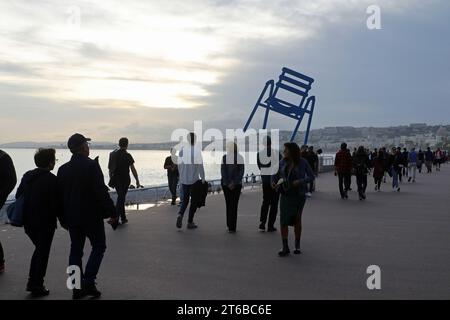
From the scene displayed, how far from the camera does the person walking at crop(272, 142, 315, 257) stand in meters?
8.52

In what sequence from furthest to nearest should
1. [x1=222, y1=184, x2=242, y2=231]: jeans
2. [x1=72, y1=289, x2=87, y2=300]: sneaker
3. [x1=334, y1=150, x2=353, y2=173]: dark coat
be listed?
[x1=334, y1=150, x2=353, y2=173]: dark coat, [x1=222, y1=184, x2=242, y2=231]: jeans, [x1=72, y1=289, x2=87, y2=300]: sneaker

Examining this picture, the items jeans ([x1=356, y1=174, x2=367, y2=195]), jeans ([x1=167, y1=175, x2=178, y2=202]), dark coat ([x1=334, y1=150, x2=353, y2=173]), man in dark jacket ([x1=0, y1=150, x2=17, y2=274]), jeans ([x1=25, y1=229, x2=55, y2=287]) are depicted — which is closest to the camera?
jeans ([x1=25, y1=229, x2=55, y2=287])

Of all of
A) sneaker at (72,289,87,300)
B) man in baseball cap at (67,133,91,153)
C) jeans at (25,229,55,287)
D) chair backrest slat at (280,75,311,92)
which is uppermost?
chair backrest slat at (280,75,311,92)

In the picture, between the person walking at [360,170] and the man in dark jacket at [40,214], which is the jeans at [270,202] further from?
the person walking at [360,170]

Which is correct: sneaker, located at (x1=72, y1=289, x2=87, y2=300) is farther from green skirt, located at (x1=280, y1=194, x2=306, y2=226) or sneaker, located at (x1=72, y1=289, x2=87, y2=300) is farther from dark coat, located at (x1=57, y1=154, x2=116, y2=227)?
green skirt, located at (x1=280, y1=194, x2=306, y2=226)

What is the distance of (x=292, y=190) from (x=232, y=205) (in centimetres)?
270

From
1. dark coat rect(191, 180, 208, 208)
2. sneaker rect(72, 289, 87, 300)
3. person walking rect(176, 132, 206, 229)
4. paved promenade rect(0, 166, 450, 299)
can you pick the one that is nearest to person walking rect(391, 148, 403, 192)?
paved promenade rect(0, 166, 450, 299)

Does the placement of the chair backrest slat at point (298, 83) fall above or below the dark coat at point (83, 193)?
above

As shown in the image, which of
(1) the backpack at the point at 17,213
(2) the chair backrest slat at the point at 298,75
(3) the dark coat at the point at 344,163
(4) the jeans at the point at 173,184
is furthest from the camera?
(2) the chair backrest slat at the point at 298,75

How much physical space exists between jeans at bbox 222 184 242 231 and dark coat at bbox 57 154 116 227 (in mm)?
4952

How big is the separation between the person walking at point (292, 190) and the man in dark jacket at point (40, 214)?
3533mm

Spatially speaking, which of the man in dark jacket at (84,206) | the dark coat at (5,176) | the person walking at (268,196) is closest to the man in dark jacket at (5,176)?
the dark coat at (5,176)

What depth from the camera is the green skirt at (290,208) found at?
849cm
